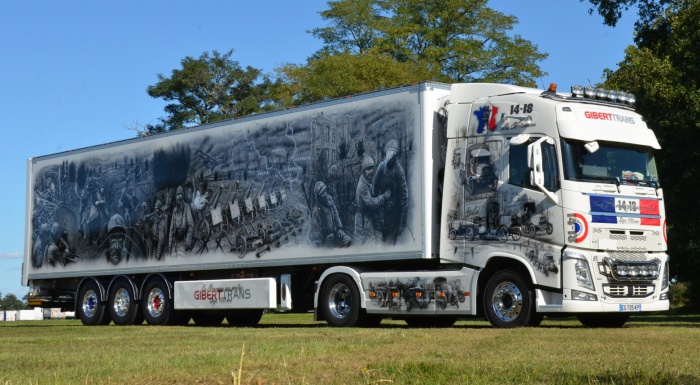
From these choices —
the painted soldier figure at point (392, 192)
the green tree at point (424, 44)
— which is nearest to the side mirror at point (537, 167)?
the painted soldier figure at point (392, 192)

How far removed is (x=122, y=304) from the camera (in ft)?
88.3

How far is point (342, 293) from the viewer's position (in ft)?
72.2

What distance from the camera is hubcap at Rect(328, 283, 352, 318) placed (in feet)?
71.7

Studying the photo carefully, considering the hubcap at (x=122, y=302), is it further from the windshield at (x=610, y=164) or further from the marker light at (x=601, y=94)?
the marker light at (x=601, y=94)

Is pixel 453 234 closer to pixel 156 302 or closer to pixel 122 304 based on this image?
pixel 156 302

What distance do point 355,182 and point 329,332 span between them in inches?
131

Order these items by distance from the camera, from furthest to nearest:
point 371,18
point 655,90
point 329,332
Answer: point 371,18
point 655,90
point 329,332

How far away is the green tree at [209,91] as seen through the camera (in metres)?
64.4

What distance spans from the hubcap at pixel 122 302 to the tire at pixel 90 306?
0.44 metres

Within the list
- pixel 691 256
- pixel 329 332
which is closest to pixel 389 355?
pixel 329 332

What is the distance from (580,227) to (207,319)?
1087 cm

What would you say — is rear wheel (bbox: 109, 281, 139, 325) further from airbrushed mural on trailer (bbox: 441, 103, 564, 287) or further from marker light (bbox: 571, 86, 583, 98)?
marker light (bbox: 571, 86, 583, 98)

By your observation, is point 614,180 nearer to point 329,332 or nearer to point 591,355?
point 329,332

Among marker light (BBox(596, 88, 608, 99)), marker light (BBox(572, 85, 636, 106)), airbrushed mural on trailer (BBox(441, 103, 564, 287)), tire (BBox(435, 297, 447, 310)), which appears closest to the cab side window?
airbrushed mural on trailer (BBox(441, 103, 564, 287))
